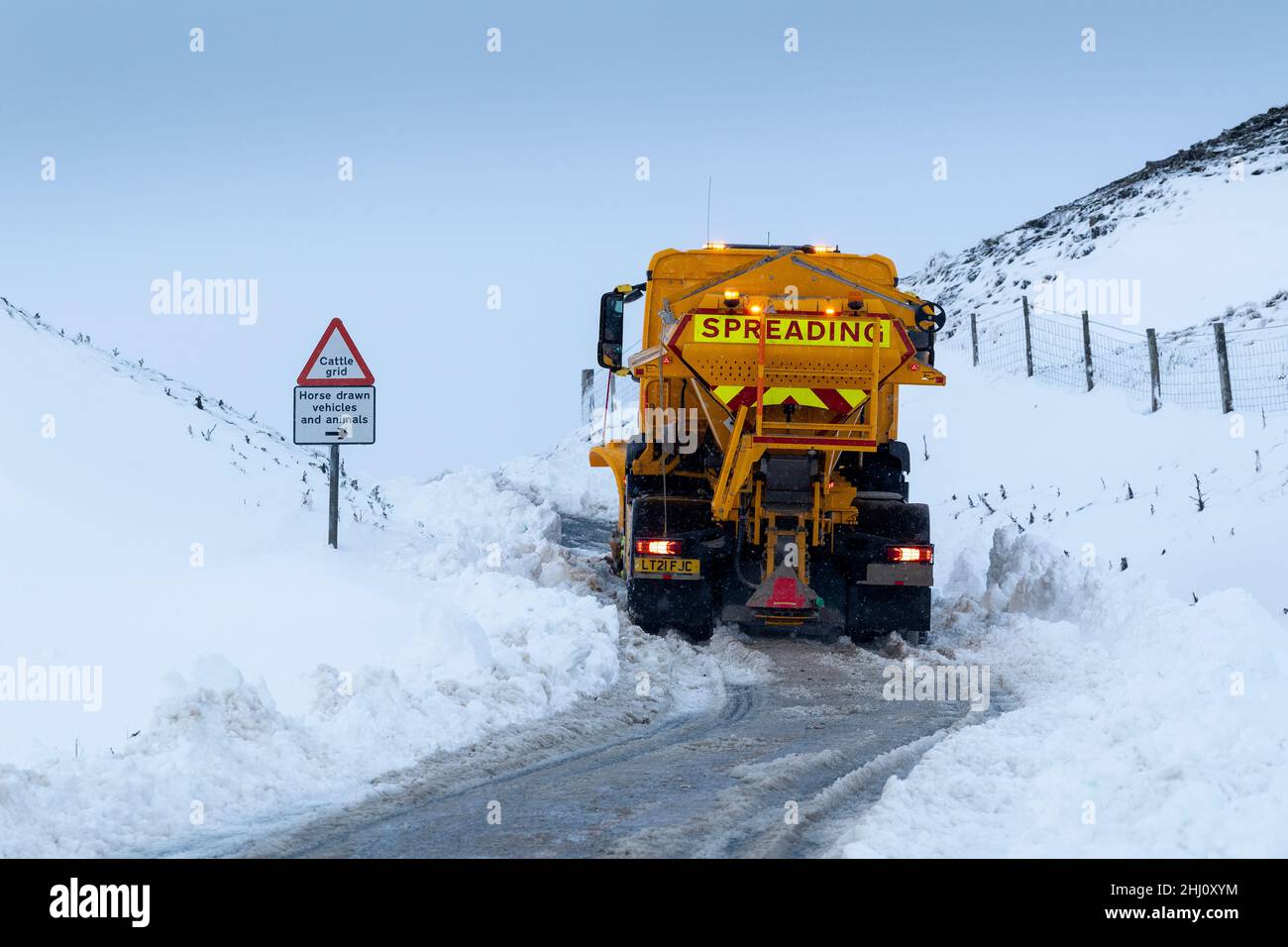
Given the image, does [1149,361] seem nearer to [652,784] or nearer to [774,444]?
[774,444]

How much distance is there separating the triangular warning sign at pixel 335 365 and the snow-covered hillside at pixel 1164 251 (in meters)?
20.7

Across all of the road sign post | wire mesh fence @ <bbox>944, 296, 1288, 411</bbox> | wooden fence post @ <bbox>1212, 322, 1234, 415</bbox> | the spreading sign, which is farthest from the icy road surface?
wire mesh fence @ <bbox>944, 296, 1288, 411</bbox>

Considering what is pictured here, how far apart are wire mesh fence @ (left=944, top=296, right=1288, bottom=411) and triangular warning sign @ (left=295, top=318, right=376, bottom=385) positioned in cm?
1182

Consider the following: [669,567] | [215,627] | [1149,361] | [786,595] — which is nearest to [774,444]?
[786,595]

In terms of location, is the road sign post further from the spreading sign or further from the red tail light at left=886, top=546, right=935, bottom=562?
the red tail light at left=886, top=546, right=935, bottom=562

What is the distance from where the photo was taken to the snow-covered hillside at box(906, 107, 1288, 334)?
30531 mm

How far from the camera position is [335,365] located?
11133 millimetres

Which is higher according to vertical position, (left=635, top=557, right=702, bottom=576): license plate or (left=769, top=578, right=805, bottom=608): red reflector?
(left=635, top=557, right=702, bottom=576): license plate

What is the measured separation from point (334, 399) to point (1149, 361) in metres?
16.3

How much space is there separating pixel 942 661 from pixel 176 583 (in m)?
5.55

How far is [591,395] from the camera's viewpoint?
106 ft

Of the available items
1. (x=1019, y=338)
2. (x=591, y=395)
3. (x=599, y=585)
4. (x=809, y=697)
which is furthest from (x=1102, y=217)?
(x=809, y=697)
